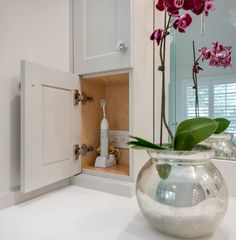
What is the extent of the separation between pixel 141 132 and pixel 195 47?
500mm

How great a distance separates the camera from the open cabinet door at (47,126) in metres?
0.84

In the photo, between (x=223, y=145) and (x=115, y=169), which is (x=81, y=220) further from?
(x=223, y=145)

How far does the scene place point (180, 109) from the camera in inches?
44.9

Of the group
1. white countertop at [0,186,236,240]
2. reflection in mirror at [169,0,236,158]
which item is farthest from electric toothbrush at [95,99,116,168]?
reflection in mirror at [169,0,236,158]

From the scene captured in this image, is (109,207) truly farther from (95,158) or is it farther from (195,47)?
(195,47)

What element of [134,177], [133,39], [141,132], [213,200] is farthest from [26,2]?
[213,200]

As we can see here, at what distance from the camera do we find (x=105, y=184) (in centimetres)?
104

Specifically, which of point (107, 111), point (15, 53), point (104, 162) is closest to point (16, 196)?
point (104, 162)

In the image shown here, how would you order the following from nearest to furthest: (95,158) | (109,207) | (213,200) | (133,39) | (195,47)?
(213,200) < (109,207) < (133,39) < (195,47) < (95,158)

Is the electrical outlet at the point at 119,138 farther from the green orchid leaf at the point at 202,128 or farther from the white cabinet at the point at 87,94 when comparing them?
the green orchid leaf at the point at 202,128

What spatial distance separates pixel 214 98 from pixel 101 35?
23.8 inches

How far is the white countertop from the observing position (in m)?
0.64

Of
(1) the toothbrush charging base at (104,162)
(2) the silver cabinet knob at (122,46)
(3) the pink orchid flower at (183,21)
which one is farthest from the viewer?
(1) the toothbrush charging base at (104,162)

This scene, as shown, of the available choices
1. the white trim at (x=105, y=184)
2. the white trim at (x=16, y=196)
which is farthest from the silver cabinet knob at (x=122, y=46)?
the white trim at (x=16, y=196)
